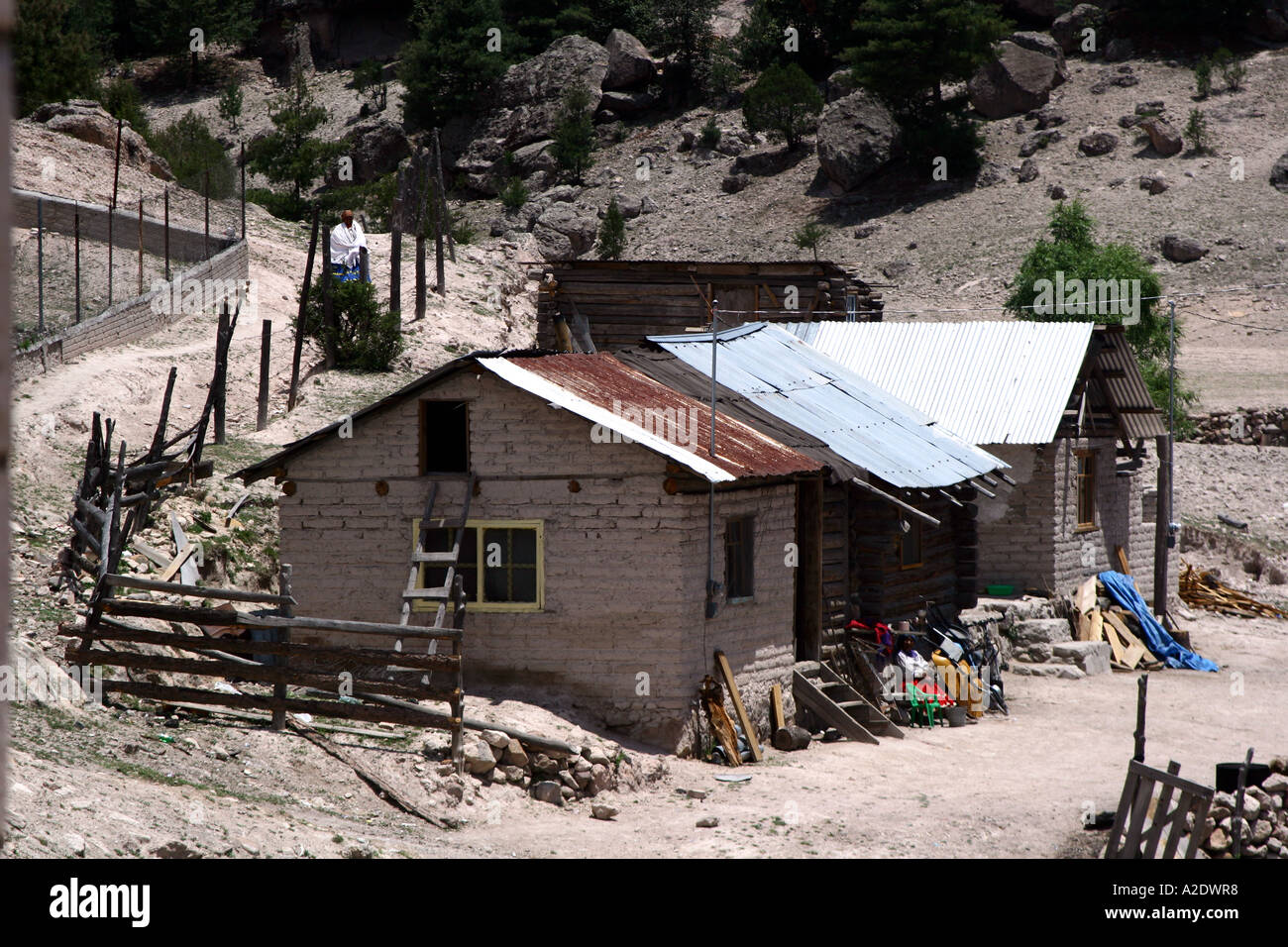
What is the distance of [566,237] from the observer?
4997 centimetres

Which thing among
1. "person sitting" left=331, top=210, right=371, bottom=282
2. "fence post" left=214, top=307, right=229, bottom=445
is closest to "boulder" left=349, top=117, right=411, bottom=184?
"person sitting" left=331, top=210, right=371, bottom=282

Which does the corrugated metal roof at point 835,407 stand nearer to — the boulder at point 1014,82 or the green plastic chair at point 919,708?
the green plastic chair at point 919,708

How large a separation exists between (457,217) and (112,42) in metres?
29.1

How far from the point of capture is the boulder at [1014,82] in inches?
2416

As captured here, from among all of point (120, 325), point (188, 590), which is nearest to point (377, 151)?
point (120, 325)

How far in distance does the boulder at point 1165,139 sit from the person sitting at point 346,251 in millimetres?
36602

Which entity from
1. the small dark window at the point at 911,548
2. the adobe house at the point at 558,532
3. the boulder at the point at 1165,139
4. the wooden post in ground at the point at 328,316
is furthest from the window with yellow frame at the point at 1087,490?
the boulder at the point at 1165,139

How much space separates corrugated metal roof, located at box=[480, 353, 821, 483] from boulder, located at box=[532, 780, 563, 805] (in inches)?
134

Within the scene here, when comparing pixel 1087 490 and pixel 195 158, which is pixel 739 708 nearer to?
pixel 1087 490

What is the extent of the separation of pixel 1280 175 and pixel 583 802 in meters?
47.8

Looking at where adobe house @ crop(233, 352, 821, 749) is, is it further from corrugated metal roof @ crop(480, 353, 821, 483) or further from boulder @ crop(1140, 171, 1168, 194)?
boulder @ crop(1140, 171, 1168, 194)

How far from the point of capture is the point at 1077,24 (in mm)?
64875

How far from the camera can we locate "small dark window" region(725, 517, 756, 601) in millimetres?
16125

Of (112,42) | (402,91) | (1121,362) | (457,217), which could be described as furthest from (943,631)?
(112,42)
